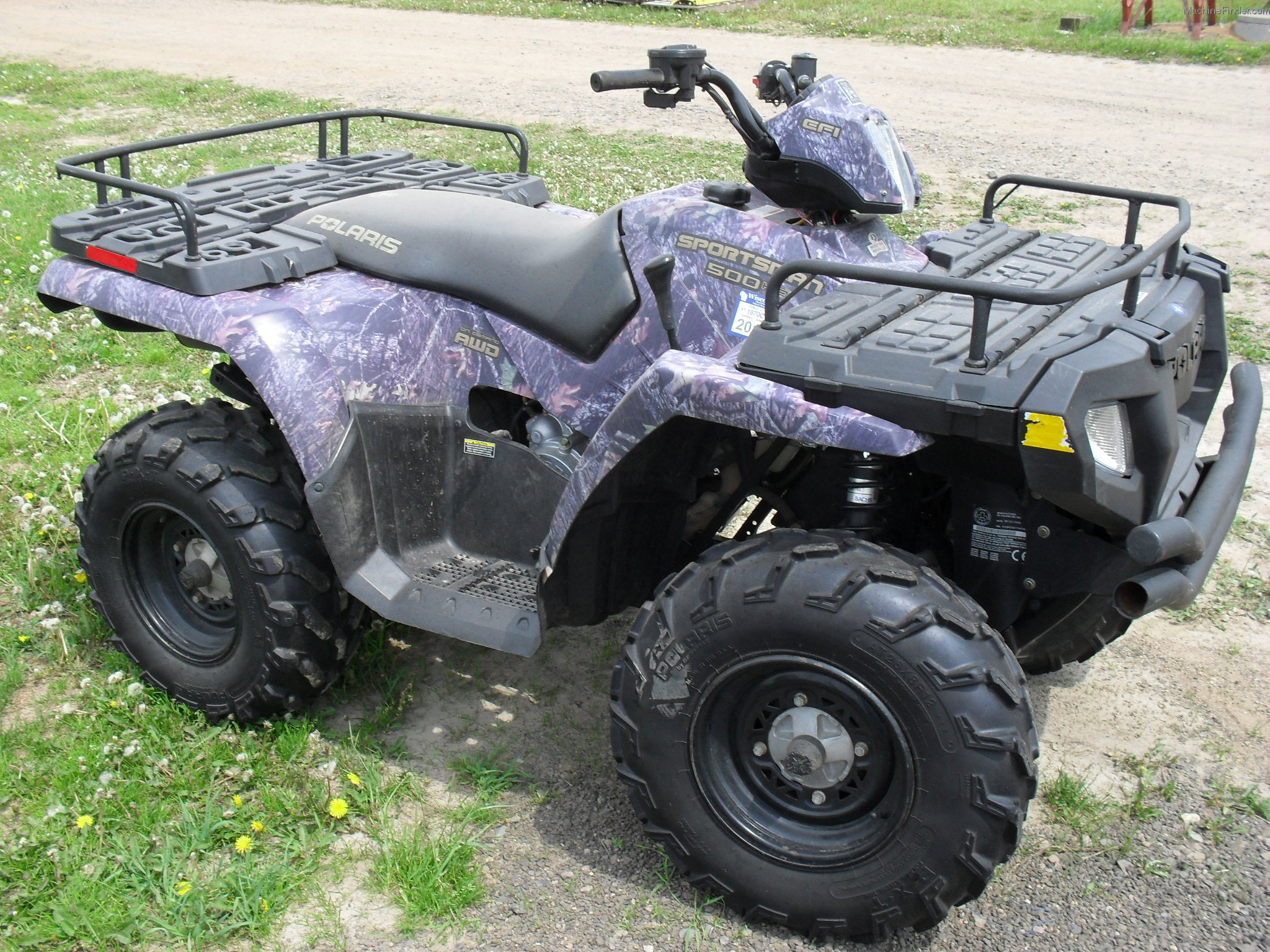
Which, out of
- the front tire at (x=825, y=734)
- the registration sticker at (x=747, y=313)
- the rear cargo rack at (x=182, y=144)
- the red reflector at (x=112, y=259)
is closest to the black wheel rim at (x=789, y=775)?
the front tire at (x=825, y=734)

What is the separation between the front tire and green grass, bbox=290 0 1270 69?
38.5 ft

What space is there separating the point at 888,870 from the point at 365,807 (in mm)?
1403

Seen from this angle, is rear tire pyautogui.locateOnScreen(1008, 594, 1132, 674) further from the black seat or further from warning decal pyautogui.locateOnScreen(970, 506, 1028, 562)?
the black seat

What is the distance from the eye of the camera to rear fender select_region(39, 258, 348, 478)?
10.8 feet

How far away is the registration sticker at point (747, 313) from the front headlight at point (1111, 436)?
83 cm

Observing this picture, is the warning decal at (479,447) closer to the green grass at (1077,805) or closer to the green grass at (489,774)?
the green grass at (489,774)

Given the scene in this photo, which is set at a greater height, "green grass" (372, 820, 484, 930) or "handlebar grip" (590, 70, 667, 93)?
"handlebar grip" (590, 70, 667, 93)

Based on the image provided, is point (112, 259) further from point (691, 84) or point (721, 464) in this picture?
point (721, 464)

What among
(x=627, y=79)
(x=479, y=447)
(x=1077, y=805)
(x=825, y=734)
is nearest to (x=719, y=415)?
(x=825, y=734)

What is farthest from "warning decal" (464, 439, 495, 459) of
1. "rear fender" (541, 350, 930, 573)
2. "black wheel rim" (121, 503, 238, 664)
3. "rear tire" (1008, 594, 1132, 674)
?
"rear tire" (1008, 594, 1132, 674)

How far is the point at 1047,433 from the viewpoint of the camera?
7.75 feet

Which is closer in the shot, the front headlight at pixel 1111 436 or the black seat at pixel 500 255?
the front headlight at pixel 1111 436

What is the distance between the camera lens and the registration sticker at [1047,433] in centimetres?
235

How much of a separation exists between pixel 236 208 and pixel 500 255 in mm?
1035
